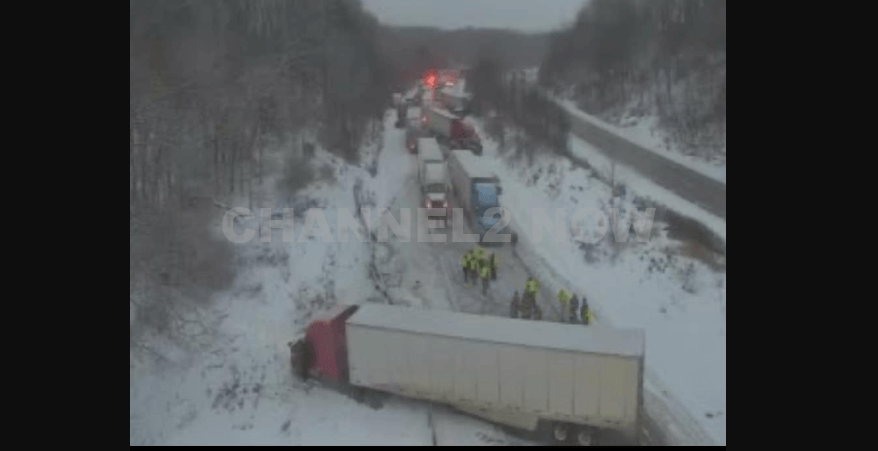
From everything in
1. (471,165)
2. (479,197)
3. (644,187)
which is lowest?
(479,197)

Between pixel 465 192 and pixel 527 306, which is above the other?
pixel 465 192

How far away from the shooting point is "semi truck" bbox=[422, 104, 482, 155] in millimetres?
38312

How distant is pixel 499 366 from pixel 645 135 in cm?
2330

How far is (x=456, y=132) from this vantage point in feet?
127

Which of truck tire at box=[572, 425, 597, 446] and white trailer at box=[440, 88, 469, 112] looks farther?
white trailer at box=[440, 88, 469, 112]

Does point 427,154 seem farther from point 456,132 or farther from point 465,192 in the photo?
point 456,132

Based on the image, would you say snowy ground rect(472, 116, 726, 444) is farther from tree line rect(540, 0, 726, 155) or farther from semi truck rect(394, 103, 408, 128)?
semi truck rect(394, 103, 408, 128)

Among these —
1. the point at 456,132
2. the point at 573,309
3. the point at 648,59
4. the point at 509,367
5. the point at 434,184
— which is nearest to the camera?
the point at 509,367

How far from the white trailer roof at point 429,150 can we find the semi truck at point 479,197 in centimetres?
144

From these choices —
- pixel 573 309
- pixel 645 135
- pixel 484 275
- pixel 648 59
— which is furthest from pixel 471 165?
pixel 573 309

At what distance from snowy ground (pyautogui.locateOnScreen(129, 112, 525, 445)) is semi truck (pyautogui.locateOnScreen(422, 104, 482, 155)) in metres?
16.5

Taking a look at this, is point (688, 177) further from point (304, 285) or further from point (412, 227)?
point (304, 285)

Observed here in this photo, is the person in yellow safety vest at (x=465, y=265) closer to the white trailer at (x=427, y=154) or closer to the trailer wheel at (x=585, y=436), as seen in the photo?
the trailer wheel at (x=585, y=436)

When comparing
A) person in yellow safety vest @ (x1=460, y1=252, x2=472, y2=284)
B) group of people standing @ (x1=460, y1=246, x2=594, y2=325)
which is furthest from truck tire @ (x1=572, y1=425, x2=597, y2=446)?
person in yellow safety vest @ (x1=460, y1=252, x2=472, y2=284)
